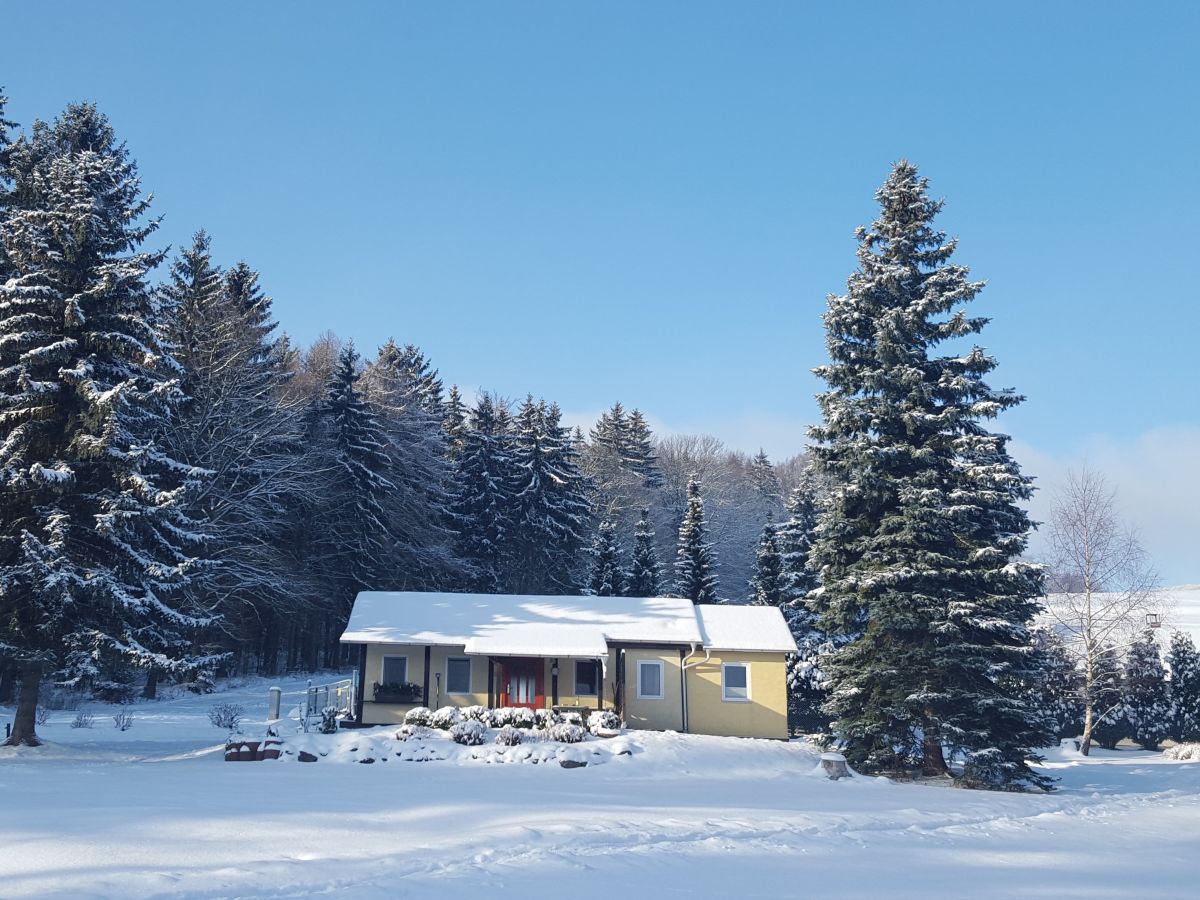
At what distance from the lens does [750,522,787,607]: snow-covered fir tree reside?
42.4m

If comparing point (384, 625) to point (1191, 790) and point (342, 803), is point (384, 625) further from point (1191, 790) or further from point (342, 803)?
point (1191, 790)

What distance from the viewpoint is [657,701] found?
1080 inches

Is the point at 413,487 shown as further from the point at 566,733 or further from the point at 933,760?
the point at 933,760

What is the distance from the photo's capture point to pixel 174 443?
31109mm

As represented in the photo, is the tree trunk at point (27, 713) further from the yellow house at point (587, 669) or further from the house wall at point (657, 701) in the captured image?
the house wall at point (657, 701)

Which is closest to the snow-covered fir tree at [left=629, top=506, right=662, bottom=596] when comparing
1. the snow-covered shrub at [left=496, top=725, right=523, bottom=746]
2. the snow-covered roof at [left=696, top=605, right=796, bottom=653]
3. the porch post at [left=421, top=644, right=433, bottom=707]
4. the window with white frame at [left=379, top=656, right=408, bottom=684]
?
the snow-covered roof at [left=696, top=605, right=796, bottom=653]

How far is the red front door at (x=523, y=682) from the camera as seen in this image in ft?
92.2

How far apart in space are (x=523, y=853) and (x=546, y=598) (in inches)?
820

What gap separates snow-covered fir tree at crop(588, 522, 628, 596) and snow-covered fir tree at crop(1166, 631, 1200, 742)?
75.9ft

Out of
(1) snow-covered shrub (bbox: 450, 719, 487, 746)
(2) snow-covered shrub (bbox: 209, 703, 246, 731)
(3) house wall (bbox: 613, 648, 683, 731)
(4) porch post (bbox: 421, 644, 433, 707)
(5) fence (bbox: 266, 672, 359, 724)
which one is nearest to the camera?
(1) snow-covered shrub (bbox: 450, 719, 487, 746)

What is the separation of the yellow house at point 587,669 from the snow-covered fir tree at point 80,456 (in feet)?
20.8

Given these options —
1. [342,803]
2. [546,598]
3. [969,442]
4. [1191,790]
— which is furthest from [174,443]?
[1191,790]

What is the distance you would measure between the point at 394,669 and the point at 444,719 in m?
5.38

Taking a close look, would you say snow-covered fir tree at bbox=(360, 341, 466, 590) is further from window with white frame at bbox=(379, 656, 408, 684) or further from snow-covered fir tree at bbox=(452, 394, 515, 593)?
window with white frame at bbox=(379, 656, 408, 684)
